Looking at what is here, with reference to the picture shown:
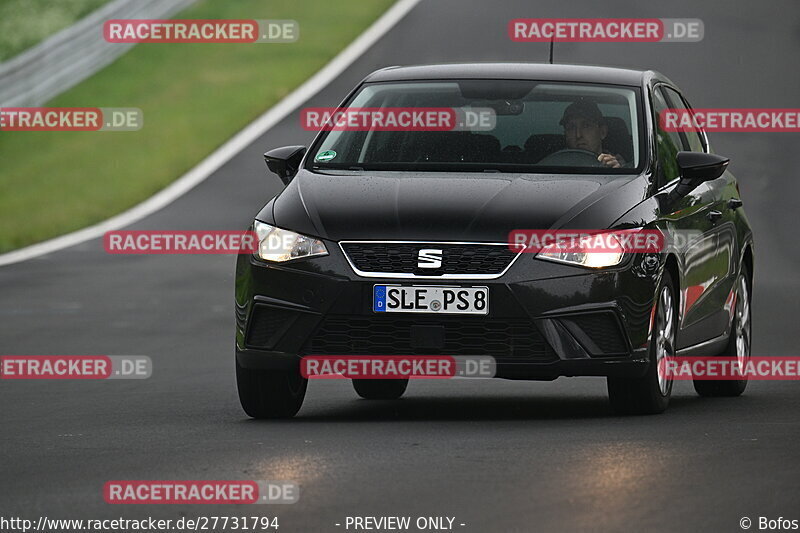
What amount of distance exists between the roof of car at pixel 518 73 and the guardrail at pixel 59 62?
21494mm

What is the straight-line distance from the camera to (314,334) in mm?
9430

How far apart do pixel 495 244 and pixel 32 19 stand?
30.2 meters

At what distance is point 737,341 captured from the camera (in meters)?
12.1

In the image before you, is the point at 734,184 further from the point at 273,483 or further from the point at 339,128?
the point at 273,483

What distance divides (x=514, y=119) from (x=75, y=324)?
23.2 ft

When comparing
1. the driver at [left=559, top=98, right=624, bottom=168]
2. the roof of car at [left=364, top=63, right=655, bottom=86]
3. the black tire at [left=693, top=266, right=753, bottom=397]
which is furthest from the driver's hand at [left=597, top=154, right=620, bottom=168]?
the black tire at [left=693, top=266, right=753, bottom=397]

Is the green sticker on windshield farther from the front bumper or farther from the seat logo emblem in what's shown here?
the seat logo emblem

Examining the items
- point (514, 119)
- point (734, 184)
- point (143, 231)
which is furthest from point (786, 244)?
point (514, 119)

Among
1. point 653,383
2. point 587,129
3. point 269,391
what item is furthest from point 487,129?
point 269,391

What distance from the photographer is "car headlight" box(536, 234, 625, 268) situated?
9305 mm

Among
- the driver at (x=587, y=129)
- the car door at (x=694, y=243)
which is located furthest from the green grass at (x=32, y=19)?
the driver at (x=587, y=129)

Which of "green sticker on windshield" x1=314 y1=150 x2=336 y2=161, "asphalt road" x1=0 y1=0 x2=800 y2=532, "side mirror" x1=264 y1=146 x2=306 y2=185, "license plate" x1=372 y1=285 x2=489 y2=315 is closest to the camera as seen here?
"asphalt road" x1=0 y1=0 x2=800 y2=532

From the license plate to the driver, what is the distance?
1.52 meters

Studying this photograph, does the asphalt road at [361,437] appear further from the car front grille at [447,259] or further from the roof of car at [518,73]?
the roof of car at [518,73]
